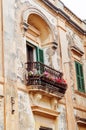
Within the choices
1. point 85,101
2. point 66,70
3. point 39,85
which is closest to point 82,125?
point 85,101

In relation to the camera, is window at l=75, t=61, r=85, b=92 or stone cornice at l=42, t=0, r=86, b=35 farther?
window at l=75, t=61, r=85, b=92

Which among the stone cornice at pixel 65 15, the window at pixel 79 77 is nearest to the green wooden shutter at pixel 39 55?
the stone cornice at pixel 65 15

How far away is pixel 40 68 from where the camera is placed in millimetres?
12281

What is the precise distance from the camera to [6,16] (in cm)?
1146

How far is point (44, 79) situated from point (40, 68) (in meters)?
0.57

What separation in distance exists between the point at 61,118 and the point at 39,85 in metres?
2.30

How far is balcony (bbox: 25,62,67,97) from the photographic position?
459 inches

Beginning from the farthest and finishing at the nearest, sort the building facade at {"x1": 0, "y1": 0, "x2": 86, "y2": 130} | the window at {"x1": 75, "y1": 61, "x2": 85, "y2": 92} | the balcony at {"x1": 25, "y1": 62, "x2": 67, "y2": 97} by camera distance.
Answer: the window at {"x1": 75, "y1": 61, "x2": 85, "y2": 92} → the balcony at {"x1": 25, "y1": 62, "x2": 67, "y2": 97} → the building facade at {"x1": 0, "y1": 0, "x2": 86, "y2": 130}

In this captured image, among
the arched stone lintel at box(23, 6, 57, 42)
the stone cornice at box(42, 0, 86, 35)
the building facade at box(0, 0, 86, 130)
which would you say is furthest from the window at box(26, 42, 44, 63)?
the stone cornice at box(42, 0, 86, 35)

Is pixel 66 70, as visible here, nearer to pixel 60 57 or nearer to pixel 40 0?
pixel 60 57

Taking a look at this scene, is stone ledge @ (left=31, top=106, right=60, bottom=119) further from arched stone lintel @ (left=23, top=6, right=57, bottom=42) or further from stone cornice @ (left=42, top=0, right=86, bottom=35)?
stone cornice @ (left=42, top=0, right=86, bottom=35)

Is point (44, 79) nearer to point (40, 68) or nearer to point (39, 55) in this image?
point (40, 68)

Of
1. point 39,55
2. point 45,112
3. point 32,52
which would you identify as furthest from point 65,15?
point 45,112

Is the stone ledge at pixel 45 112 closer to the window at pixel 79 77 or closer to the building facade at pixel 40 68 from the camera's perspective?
the building facade at pixel 40 68
